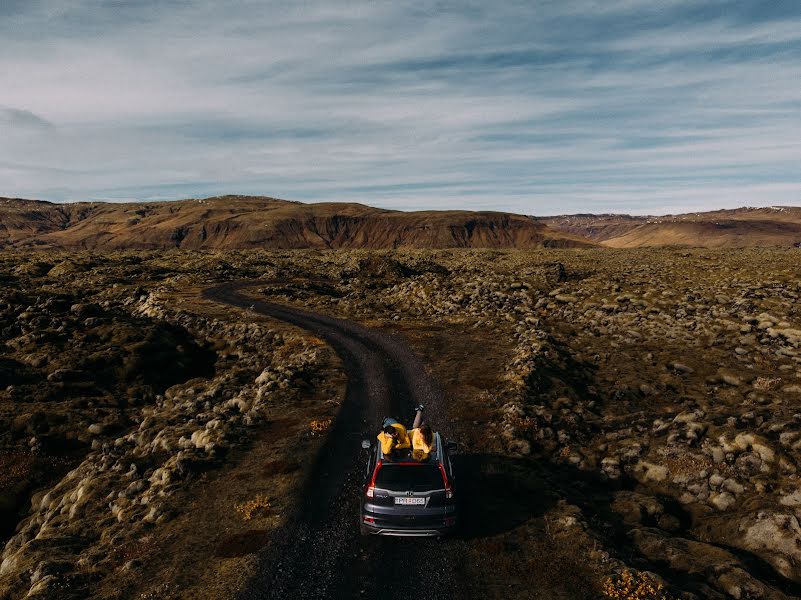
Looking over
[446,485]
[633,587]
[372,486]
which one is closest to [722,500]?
[633,587]

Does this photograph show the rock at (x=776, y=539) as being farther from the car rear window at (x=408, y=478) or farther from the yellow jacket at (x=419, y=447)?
the yellow jacket at (x=419, y=447)

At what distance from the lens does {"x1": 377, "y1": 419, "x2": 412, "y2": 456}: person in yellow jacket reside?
1448cm

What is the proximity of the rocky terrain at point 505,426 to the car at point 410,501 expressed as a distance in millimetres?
1277

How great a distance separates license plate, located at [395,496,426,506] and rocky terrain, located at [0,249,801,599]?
179cm

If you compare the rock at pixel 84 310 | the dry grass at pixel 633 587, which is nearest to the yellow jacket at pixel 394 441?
the dry grass at pixel 633 587

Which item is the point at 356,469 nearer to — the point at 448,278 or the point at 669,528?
the point at 669,528

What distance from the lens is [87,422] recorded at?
2689cm

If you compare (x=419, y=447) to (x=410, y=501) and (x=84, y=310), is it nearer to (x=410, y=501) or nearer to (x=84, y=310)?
(x=410, y=501)

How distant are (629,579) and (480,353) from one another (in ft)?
72.2

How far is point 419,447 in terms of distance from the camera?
1434 centimetres

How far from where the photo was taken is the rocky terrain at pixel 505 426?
43.4 ft

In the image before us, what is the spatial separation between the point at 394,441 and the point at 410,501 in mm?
1914

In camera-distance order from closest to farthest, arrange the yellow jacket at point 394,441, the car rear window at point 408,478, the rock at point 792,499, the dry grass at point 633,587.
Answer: the dry grass at point 633,587
the car rear window at point 408,478
the yellow jacket at point 394,441
the rock at point 792,499

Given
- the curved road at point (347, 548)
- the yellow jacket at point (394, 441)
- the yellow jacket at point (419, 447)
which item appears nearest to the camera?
the curved road at point (347, 548)
